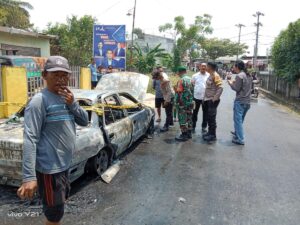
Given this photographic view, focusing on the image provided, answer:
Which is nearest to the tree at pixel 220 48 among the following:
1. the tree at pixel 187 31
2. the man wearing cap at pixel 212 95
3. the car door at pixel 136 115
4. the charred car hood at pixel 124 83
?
the tree at pixel 187 31

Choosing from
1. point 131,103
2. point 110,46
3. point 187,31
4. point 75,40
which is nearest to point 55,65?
point 131,103

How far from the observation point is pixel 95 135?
187 inches

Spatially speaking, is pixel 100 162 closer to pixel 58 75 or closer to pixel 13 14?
pixel 58 75

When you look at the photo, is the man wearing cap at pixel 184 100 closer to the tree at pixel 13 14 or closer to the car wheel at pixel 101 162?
the car wheel at pixel 101 162

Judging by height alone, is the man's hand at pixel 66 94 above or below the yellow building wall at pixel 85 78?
above

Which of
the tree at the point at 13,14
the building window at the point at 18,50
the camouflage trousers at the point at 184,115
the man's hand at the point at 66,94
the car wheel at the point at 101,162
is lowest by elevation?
the car wheel at the point at 101,162

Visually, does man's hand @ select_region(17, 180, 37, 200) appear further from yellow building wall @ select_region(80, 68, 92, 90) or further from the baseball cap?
yellow building wall @ select_region(80, 68, 92, 90)

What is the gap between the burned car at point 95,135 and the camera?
404cm

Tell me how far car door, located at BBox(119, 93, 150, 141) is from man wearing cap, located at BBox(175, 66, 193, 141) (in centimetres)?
79

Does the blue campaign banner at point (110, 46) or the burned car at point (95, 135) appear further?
the blue campaign banner at point (110, 46)

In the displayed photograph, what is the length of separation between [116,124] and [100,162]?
0.79m

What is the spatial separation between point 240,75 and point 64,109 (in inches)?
216

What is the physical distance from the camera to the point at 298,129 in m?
10.0

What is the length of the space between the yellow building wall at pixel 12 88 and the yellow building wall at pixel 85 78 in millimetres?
3908
